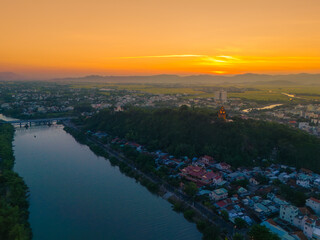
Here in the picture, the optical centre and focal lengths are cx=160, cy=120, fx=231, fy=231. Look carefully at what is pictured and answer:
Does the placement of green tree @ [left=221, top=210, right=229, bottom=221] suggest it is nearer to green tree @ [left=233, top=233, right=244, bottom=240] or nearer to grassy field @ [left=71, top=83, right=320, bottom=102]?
green tree @ [left=233, top=233, right=244, bottom=240]

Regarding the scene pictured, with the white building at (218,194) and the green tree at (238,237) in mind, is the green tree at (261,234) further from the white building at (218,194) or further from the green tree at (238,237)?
the white building at (218,194)

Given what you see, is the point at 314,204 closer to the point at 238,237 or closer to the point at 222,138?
the point at 238,237

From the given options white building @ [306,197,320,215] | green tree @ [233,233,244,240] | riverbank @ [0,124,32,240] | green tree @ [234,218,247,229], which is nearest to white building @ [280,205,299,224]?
white building @ [306,197,320,215]

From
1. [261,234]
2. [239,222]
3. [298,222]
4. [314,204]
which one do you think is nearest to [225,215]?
[239,222]

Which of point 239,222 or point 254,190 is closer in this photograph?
point 239,222

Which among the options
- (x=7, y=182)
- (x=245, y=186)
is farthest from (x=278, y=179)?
(x=7, y=182)

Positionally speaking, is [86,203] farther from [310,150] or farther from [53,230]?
[310,150]
